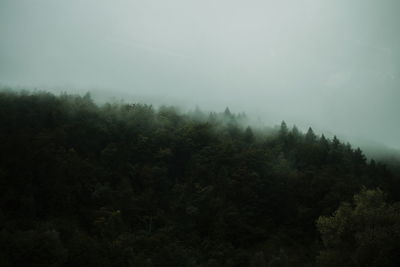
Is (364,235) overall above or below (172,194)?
above

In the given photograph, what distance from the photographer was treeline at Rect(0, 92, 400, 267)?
3775cm

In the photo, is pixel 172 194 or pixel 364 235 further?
pixel 172 194

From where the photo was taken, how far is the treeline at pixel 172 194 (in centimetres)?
3775

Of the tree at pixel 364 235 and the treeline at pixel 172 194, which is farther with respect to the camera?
the treeline at pixel 172 194

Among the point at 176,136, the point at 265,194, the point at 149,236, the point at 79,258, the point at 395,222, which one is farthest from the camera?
the point at 176,136

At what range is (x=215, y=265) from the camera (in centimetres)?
5106

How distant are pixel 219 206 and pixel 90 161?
3151 centimetres

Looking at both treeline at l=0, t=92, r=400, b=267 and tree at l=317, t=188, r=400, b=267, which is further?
treeline at l=0, t=92, r=400, b=267

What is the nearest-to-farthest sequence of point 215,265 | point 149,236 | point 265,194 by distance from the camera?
1. point 215,265
2. point 149,236
3. point 265,194

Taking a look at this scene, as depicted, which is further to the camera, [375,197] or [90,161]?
[90,161]

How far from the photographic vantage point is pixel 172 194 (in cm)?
7800

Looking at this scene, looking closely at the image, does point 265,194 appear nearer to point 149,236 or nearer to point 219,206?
point 219,206

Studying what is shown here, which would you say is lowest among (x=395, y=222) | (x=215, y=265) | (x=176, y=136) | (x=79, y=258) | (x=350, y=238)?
(x=215, y=265)

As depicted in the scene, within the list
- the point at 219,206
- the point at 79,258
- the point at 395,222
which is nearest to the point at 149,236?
the point at 219,206
